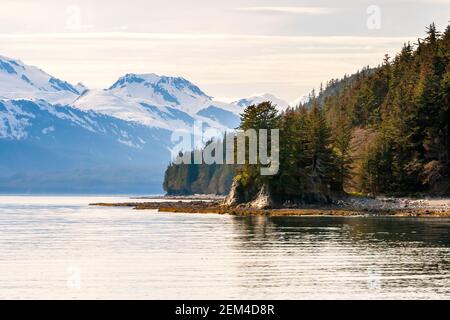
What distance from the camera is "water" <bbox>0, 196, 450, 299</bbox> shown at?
2327 inches

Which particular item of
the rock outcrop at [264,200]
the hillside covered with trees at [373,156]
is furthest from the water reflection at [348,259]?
the hillside covered with trees at [373,156]

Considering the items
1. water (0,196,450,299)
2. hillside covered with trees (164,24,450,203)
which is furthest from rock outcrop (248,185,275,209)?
water (0,196,450,299)

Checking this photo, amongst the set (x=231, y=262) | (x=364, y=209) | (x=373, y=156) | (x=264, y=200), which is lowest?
(x=231, y=262)

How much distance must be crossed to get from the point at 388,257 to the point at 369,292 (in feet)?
61.5

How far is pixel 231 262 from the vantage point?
74.5m

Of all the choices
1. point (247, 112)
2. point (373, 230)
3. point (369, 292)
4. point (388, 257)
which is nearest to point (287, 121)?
point (247, 112)

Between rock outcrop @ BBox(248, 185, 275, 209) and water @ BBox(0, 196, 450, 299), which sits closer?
water @ BBox(0, 196, 450, 299)

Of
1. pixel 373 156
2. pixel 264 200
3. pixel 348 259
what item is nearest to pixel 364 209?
pixel 264 200

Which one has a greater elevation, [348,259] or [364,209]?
[364,209]

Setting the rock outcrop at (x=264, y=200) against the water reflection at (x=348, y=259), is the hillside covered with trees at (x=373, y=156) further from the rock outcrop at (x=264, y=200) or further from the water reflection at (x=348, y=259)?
the water reflection at (x=348, y=259)

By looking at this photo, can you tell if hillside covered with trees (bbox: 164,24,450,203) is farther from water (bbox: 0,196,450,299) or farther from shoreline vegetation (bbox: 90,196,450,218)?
water (bbox: 0,196,450,299)

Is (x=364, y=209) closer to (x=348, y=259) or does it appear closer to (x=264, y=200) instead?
(x=264, y=200)

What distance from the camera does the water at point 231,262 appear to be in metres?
59.1
